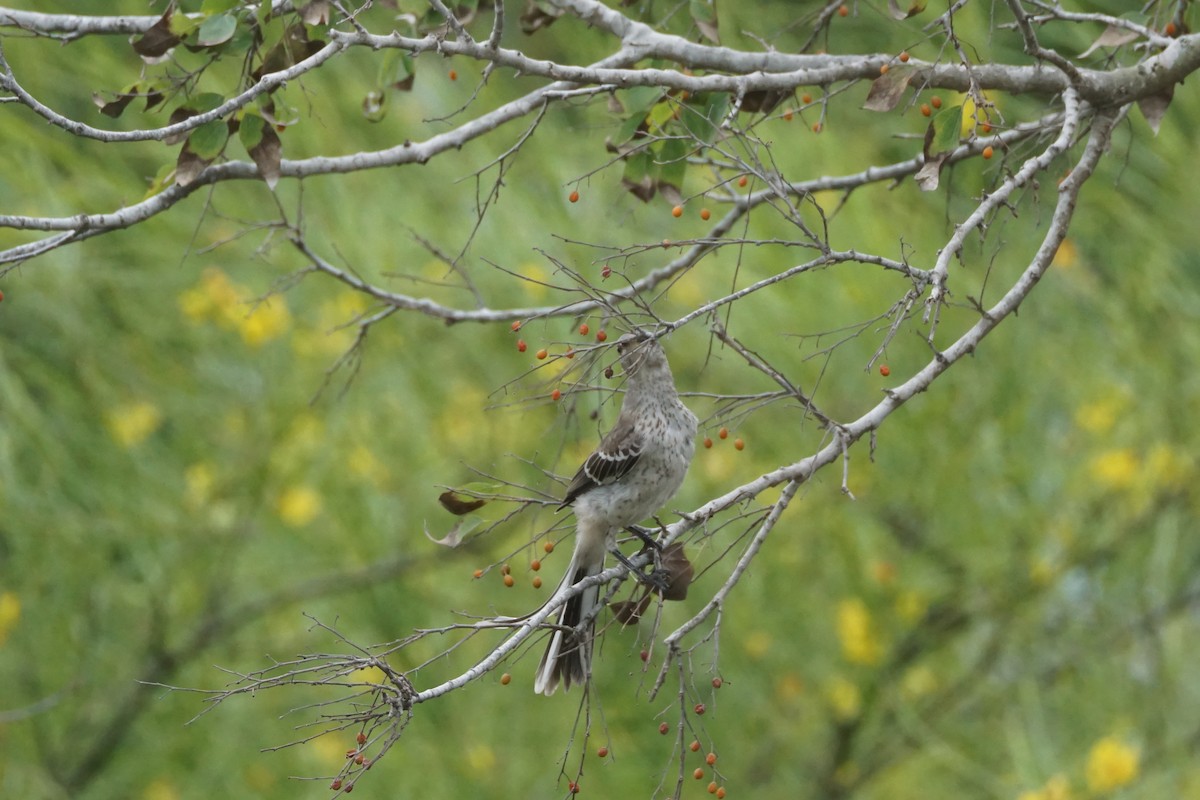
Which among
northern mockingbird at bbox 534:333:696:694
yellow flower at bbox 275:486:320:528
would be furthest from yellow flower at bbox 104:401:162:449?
northern mockingbird at bbox 534:333:696:694

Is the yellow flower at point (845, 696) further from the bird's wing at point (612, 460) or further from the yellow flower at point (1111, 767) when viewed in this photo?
the bird's wing at point (612, 460)

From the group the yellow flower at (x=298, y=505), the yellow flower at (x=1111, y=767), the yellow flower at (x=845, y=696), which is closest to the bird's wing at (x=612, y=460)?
the yellow flower at (x=1111, y=767)

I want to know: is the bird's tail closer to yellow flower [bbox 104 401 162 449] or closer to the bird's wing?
the bird's wing

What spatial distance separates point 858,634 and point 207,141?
15.7 ft

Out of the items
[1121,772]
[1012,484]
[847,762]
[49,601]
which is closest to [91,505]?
[49,601]

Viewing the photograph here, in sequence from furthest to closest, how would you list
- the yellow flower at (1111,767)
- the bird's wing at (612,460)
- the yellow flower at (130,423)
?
the yellow flower at (130,423) → the yellow flower at (1111,767) → the bird's wing at (612,460)

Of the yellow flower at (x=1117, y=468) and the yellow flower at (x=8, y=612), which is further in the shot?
the yellow flower at (x=8, y=612)

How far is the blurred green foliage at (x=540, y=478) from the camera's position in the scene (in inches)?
270

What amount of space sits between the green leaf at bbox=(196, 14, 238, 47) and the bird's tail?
56.9 inches

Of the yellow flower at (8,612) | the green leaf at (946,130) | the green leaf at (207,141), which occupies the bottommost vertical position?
the yellow flower at (8,612)

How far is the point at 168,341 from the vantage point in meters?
8.17

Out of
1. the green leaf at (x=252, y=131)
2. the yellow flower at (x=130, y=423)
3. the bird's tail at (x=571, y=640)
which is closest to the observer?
the green leaf at (x=252, y=131)

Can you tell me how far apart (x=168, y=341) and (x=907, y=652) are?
4294 millimetres

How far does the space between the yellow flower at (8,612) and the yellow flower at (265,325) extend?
71.5 inches
